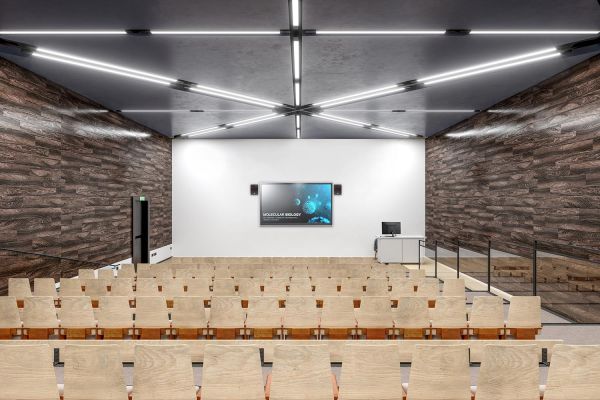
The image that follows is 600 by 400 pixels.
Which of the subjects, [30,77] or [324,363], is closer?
[324,363]

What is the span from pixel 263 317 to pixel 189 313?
0.75 meters

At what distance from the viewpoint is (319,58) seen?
22.1 ft

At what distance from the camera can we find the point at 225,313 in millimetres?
4289

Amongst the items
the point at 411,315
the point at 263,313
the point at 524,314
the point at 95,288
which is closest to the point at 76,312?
the point at 95,288

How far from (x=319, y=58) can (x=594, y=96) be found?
413 cm

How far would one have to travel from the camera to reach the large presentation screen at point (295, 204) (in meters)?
14.4

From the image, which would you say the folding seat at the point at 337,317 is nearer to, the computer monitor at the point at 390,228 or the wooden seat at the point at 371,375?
the wooden seat at the point at 371,375

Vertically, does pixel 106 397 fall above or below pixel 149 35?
below

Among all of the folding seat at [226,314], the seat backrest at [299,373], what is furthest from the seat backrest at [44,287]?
the seat backrest at [299,373]

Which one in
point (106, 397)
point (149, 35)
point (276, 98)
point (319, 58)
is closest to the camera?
point (106, 397)

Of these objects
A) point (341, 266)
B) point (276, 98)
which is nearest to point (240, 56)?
point (276, 98)

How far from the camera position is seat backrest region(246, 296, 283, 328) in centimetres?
435

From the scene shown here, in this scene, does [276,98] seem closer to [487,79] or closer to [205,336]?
[487,79]

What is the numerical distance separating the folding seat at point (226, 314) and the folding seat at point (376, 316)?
1.24 m
